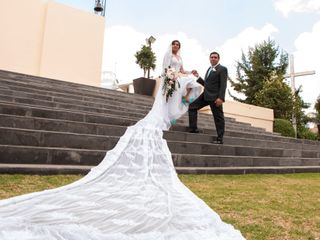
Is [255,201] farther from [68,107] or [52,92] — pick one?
[52,92]

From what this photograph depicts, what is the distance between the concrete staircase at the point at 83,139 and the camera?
14.0ft

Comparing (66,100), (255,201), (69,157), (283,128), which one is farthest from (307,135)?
(69,157)

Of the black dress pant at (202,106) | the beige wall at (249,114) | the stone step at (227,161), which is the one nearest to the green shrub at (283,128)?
the beige wall at (249,114)

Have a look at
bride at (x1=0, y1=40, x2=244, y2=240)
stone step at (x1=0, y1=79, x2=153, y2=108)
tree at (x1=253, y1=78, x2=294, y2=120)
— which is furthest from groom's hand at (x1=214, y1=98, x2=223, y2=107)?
tree at (x1=253, y1=78, x2=294, y2=120)

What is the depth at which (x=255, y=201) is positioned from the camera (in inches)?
144

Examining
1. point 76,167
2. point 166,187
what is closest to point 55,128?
point 76,167

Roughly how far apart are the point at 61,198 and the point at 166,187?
1198 millimetres

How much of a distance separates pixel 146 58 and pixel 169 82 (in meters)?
8.94

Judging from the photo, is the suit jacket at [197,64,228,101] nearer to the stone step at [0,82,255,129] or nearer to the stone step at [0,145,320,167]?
the stone step at [0,145,320,167]

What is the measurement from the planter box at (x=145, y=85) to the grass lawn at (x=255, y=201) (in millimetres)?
9159

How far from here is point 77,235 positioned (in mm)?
1728

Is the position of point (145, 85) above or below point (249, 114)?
above

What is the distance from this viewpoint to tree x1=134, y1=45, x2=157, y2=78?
52.5 ft

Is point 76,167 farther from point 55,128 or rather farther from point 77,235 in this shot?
point 77,235
